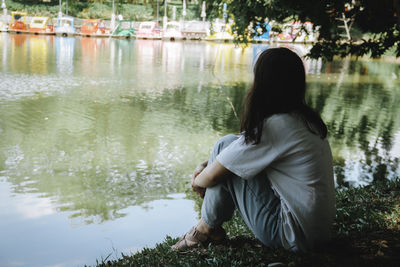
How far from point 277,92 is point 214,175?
525 millimetres

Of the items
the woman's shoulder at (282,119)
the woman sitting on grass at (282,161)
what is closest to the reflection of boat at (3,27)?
the woman sitting on grass at (282,161)

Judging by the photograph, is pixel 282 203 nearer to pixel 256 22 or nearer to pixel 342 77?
pixel 256 22

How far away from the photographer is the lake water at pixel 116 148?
385 centimetres

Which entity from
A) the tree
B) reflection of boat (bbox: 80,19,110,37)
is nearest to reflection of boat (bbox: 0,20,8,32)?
reflection of boat (bbox: 80,19,110,37)

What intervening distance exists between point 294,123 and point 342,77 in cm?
1578

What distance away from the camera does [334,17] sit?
5.39m

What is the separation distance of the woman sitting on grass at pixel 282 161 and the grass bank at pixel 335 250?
0.30 ft

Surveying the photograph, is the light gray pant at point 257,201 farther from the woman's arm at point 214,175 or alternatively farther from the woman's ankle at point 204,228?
the woman's ankle at point 204,228

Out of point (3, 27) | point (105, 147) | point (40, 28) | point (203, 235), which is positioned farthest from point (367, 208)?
point (3, 27)

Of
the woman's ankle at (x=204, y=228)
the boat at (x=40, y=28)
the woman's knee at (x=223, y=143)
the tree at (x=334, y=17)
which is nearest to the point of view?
the woman's knee at (x=223, y=143)

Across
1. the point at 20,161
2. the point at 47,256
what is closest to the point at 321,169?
the point at 47,256

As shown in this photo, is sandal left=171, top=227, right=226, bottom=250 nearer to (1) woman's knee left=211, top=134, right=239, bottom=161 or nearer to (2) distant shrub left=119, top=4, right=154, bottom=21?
(1) woman's knee left=211, top=134, right=239, bottom=161

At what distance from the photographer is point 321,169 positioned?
6.49 ft

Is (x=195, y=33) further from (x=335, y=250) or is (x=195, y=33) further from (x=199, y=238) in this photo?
(x=335, y=250)
